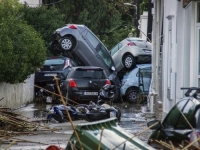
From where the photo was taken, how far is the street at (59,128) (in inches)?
583

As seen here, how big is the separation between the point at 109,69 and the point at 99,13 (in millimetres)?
18968

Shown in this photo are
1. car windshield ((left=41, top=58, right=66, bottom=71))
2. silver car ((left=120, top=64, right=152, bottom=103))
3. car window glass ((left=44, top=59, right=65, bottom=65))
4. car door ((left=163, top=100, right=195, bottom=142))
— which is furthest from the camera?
car window glass ((left=44, top=59, right=65, bottom=65))

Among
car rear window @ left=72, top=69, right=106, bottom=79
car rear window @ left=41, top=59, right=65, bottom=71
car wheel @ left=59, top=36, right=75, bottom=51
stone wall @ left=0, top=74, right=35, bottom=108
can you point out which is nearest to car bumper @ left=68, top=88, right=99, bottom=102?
car rear window @ left=72, top=69, right=106, bottom=79

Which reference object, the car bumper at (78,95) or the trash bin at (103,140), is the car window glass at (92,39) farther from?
the trash bin at (103,140)

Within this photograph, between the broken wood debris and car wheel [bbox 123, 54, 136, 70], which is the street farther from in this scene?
car wheel [bbox 123, 54, 136, 70]

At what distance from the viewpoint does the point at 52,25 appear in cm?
4038

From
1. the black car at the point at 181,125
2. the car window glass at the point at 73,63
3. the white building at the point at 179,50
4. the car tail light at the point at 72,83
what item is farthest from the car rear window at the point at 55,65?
the black car at the point at 181,125

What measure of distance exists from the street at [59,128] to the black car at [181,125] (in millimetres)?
550

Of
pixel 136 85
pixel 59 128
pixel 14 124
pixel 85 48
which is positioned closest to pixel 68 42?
pixel 85 48

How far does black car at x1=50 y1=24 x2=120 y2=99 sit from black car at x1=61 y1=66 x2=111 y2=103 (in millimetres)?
2518

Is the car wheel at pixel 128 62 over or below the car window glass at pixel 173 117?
over

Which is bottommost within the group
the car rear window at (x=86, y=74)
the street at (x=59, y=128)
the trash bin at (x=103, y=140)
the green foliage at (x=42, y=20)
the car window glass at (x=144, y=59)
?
the street at (x=59, y=128)

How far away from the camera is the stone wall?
24.9 meters

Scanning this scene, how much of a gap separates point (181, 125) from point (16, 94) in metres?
17.7
